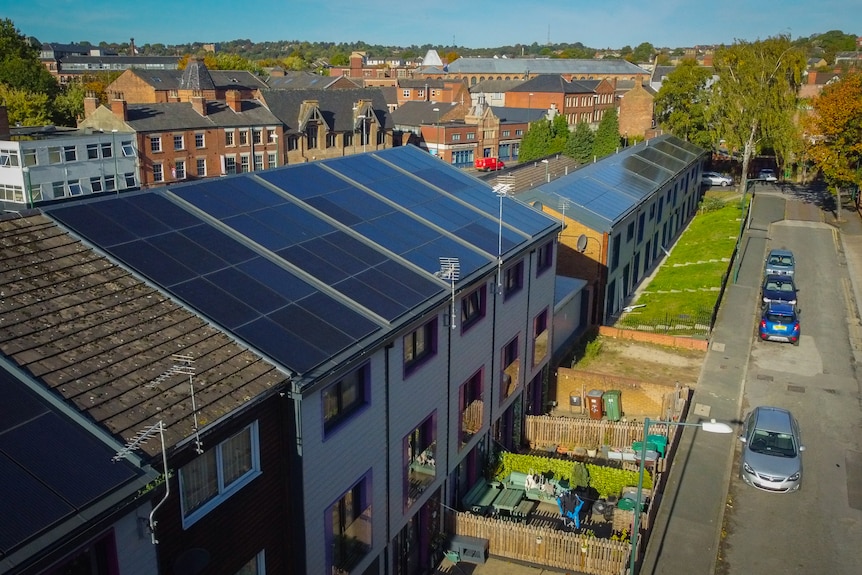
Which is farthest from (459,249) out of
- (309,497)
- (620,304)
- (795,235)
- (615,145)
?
(615,145)

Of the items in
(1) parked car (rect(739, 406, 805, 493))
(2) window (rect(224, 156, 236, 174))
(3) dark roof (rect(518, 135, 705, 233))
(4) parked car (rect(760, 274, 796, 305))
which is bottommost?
(1) parked car (rect(739, 406, 805, 493))

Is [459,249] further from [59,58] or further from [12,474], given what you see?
[59,58]

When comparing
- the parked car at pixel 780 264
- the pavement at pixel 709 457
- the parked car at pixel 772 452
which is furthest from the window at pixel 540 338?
the parked car at pixel 780 264

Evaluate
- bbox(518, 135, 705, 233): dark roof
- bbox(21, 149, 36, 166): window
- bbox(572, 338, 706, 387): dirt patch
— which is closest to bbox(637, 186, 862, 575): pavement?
bbox(572, 338, 706, 387): dirt patch

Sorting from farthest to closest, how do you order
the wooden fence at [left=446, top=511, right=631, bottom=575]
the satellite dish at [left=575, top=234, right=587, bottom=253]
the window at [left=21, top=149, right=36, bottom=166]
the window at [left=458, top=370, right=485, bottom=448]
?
the window at [left=21, top=149, right=36, bottom=166], the satellite dish at [left=575, top=234, right=587, bottom=253], the window at [left=458, top=370, right=485, bottom=448], the wooden fence at [left=446, top=511, right=631, bottom=575]

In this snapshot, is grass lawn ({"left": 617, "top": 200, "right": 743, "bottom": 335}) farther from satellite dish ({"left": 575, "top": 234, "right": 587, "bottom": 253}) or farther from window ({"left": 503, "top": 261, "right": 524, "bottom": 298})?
window ({"left": 503, "top": 261, "right": 524, "bottom": 298})

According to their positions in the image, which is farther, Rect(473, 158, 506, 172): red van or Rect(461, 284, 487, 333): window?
Rect(473, 158, 506, 172): red van

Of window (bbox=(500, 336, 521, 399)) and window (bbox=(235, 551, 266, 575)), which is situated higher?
window (bbox=(235, 551, 266, 575))

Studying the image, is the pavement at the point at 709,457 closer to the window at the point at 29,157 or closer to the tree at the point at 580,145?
the tree at the point at 580,145

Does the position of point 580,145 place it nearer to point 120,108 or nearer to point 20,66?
point 120,108
